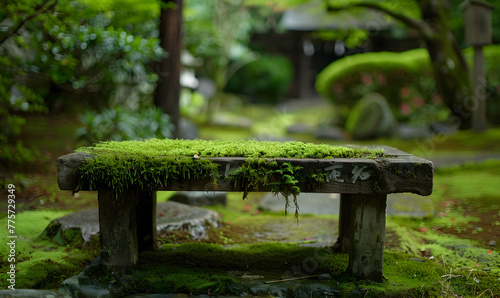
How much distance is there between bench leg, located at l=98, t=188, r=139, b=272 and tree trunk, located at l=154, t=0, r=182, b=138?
13.2 ft

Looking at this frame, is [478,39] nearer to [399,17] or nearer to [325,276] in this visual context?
[399,17]

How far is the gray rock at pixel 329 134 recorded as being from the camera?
40.2 ft

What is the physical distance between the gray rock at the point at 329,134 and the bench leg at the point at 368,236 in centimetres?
904

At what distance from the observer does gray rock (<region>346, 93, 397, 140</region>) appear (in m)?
11.5

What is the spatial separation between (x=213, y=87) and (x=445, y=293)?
1229 centimetres

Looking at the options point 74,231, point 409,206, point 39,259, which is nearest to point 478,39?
point 409,206

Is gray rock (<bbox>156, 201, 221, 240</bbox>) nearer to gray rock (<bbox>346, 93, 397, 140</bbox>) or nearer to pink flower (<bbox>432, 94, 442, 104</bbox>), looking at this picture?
gray rock (<bbox>346, 93, 397, 140</bbox>)

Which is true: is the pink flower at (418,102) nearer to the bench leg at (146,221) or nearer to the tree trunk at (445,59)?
the tree trunk at (445,59)

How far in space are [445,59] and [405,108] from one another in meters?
2.95

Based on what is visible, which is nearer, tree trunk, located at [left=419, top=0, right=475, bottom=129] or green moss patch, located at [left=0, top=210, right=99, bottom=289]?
green moss patch, located at [left=0, top=210, right=99, bottom=289]

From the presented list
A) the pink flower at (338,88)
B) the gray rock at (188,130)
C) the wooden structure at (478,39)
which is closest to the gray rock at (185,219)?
the gray rock at (188,130)

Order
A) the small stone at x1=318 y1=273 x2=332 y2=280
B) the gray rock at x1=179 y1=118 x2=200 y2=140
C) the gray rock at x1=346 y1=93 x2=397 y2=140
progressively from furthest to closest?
the gray rock at x1=346 y1=93 x2=397 y2=140
the gray rock at x1=179 y1=118 x2=200 y2=140
the small stone at x1=318 y1=273 x2=332 y2=280

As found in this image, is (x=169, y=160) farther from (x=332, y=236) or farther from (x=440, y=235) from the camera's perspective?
(x=440, y=235)

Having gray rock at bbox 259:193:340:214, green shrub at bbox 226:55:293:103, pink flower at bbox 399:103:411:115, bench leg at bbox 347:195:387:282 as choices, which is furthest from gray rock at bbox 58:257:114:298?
green shrub at bbox 226:55:293:103
